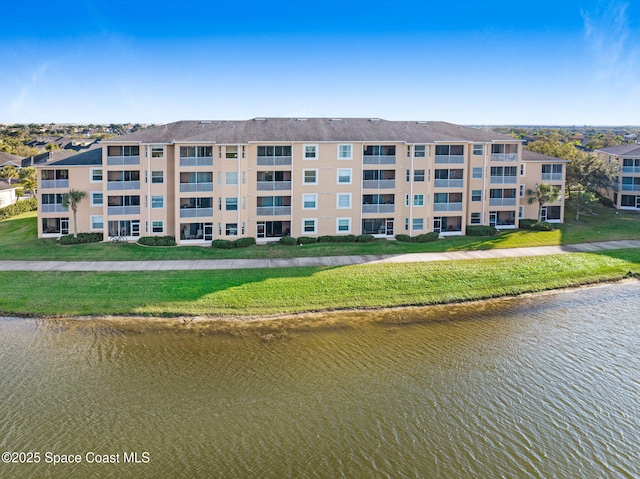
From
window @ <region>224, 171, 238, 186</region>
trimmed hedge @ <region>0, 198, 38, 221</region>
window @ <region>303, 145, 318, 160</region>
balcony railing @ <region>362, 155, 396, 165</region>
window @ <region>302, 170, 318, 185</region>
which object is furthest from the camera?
trimmed hedge @ <region>0, 198, 38, 221</region>

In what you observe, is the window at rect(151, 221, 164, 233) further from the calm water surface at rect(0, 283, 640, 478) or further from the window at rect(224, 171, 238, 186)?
the calm water surface at rect(0, 283, 640, 478)

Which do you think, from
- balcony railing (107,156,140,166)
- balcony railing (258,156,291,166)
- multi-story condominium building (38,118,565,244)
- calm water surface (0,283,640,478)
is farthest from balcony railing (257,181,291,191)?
calm water surface (0,283,640,478)

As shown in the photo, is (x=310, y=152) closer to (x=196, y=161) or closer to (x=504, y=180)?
(x=196, y=161)

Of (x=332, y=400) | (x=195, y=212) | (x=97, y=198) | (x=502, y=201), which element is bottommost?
(x=332, y=400)

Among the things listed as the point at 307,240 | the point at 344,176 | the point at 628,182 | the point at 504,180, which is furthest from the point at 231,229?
the point at 628,182

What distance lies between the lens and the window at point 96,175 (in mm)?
49812

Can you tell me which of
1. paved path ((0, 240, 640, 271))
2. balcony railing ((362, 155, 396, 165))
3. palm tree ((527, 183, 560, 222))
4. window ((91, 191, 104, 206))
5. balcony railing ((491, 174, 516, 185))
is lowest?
paved path ((0, 240, 640, 271))

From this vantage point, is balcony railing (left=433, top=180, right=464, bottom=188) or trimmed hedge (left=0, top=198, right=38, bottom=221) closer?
balcony railing (left=433, top=180, right=464, bottom=188)

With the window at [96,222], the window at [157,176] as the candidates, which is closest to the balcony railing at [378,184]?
the window at [157,176]

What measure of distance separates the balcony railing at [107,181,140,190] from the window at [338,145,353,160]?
56.9 feet

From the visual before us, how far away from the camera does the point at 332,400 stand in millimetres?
23453

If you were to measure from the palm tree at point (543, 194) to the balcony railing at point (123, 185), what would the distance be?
36266 mm

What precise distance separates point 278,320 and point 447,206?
967 inches

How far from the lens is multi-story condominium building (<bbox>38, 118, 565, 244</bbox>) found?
48375 millimetres
